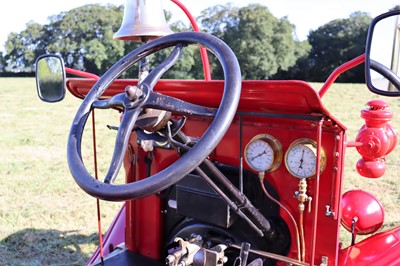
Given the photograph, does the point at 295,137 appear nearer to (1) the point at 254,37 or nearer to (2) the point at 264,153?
(2) the point at 264,153

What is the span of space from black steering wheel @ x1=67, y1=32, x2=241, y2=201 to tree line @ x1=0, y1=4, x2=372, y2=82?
29.5 m

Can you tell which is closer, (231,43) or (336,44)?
(336,44)

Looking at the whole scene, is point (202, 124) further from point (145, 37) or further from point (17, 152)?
point (17, 152)

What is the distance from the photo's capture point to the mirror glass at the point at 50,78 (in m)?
2.15

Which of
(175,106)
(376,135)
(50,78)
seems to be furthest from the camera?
(50,78)

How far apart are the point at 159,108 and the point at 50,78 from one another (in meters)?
1.17

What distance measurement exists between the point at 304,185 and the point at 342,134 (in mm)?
226

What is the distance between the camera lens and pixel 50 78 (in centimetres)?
222

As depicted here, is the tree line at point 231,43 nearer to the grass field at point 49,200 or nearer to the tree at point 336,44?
the tree at point 336,44

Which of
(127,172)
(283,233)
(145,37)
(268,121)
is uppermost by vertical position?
(145,37)

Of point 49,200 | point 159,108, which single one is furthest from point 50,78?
point 49,200

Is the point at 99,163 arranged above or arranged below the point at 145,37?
below

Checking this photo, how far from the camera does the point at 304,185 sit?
1.51m

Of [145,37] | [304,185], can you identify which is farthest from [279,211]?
[145,37]
